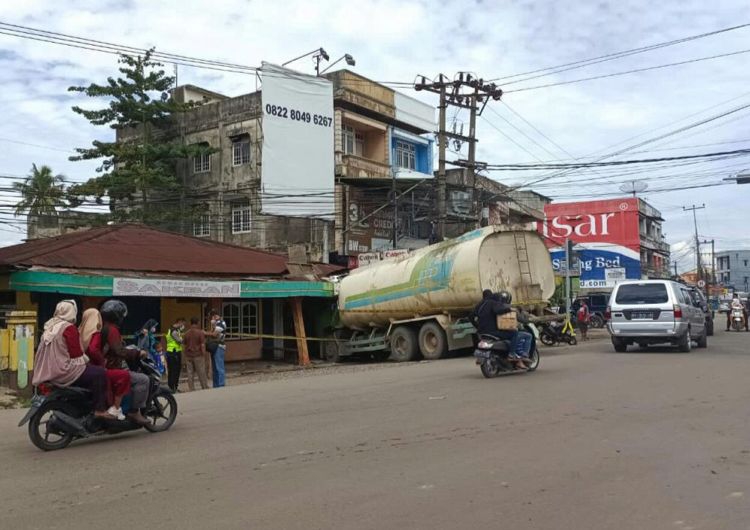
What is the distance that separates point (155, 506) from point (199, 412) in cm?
471

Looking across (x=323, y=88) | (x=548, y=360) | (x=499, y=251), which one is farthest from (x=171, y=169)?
(x=548, y=360)

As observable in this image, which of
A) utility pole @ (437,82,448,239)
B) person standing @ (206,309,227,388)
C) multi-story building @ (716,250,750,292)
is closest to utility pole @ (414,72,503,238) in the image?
utility pole @ (437,82,448,239)

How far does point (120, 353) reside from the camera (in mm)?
7430

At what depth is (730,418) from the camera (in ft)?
25.6

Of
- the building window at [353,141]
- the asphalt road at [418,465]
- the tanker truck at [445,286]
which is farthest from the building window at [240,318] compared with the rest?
the asphalt road at [418,465]

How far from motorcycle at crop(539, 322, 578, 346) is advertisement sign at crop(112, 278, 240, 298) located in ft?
32.0

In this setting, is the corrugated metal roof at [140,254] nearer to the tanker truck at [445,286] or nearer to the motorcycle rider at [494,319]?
the tanker truck at [445,286]

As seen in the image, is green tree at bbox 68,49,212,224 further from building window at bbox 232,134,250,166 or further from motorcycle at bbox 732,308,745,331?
motorcycle at bbox 732,308,745,331

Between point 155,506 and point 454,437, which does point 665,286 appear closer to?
point 454,437

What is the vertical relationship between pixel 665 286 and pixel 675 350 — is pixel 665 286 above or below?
above

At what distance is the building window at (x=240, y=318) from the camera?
73.6 feet

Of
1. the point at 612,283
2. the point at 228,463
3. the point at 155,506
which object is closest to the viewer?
the point at 155,506

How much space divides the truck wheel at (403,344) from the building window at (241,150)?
15834 mm

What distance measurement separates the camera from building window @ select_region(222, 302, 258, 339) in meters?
22.4
